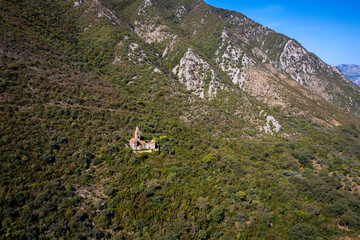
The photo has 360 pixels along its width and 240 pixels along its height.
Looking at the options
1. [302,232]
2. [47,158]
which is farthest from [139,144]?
[302,232]

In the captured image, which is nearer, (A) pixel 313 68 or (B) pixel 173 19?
(B) pixel 173 19

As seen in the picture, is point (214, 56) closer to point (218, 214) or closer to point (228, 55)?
point (228, 55)

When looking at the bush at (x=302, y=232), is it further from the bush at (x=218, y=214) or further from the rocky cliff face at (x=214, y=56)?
the rocky cliff face at (x=214, y=56)

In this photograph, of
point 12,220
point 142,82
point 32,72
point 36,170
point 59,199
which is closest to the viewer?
point 12,220

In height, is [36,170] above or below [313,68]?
below

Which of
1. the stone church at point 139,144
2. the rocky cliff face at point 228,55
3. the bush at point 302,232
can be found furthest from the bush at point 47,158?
the rocky cliff face at point 228,55

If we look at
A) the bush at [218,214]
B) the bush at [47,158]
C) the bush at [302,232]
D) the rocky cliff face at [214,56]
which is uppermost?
the rocky cliff face at [214,56]

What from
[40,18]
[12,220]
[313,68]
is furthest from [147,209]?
[313,68]

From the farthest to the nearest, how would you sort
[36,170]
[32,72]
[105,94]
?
[105,94] < [32,72] < [36,170]

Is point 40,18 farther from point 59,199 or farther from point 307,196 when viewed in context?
point 307,196
